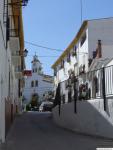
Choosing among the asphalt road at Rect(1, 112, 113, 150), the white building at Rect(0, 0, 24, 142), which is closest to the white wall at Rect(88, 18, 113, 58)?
the white building at Rect(0, 0, 24, 142)

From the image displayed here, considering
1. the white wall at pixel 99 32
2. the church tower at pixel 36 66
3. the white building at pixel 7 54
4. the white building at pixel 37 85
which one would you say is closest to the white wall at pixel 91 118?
the white building at pixel 7 54

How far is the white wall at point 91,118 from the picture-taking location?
17797 mm

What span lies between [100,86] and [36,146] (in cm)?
474

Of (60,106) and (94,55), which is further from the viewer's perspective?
(94,55)

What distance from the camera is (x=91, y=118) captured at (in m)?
19.2

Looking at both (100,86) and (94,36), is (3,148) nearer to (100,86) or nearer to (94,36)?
(100,86)

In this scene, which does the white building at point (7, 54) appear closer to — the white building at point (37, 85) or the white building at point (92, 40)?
the white building at point (92, 40)

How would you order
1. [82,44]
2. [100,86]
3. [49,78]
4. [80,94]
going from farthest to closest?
[49,78], [82,44], [80,94], [100,86]

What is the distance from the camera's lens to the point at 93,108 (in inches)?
752

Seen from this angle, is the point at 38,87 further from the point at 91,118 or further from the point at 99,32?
the point at 91,118

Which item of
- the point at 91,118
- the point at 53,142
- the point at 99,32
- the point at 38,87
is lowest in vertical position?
the point at 53,142

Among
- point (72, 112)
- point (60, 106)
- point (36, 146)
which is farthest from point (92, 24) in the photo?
point (36, 146)

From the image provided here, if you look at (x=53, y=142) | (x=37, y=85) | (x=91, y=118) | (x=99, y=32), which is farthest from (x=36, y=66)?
(x=53, y=142)

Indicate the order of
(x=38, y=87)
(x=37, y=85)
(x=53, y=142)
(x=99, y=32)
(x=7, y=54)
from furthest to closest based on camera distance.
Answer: (x=37, y=85), (x=38, y=87), (x=99, y=32), (x=7, y=54), (x=53, y=142)
